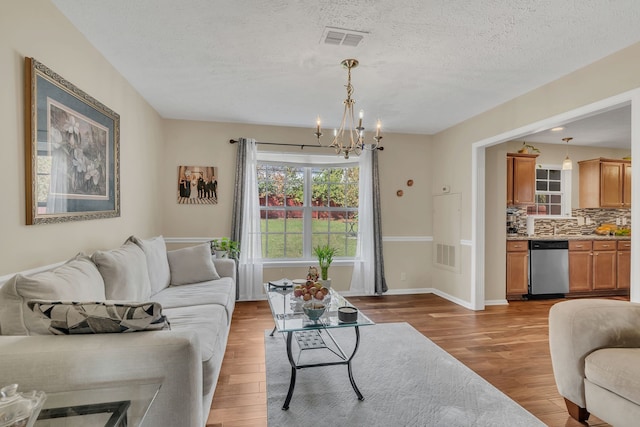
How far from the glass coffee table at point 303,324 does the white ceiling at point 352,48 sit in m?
1.96

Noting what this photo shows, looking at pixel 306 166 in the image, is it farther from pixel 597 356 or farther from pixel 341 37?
pixel 597 356

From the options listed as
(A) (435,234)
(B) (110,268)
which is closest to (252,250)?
(B) (110,268)

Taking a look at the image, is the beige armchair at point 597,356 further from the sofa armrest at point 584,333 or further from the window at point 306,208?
the window at point 306,208

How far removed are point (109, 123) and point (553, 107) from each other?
3.96 metres

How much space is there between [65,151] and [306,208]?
3232 mm

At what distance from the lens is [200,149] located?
4.57 meters

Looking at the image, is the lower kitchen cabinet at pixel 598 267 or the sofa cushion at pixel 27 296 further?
the lower kitchen cabinet at pixel 598 267

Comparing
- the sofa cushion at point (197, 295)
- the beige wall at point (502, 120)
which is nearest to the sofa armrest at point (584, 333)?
the beige wall at point (502, 120)

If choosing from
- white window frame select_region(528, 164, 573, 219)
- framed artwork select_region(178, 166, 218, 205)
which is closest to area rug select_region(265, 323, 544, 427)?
framed artwork select_region(178, 166, 218, 205)

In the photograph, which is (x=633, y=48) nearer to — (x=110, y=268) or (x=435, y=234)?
(x=435, y=234)

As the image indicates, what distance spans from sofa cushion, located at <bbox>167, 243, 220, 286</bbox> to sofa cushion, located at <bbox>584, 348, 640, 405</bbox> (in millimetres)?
3066

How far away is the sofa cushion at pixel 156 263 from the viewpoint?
2.88 meters

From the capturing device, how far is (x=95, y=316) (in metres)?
1.38

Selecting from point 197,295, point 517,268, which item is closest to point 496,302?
point 517,268
